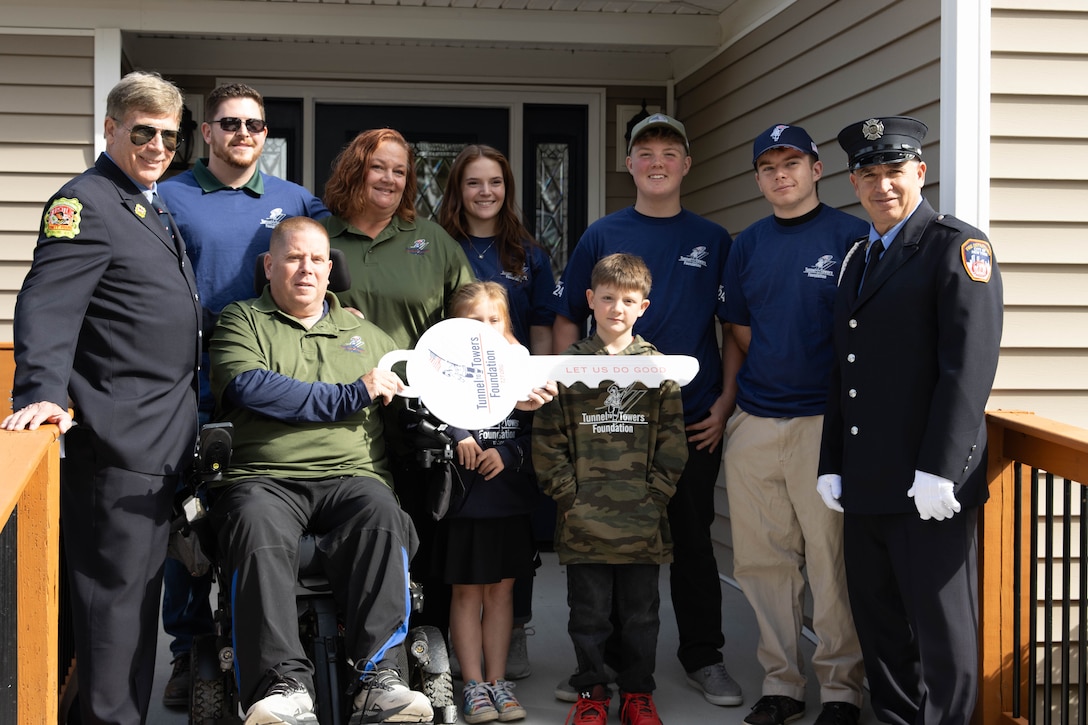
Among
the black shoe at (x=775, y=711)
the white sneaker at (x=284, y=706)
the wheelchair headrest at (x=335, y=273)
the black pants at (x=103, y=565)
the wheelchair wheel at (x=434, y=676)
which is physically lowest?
the black shoe at (x=775, y=711)

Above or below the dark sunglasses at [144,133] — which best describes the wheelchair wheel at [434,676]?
below

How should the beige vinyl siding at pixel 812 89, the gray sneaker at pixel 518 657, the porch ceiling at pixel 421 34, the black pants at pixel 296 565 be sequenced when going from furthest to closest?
the porch ceiling at pixel 421 34 < the gray sneaker at pixel 518 657 < the beige vinyl siding at pixel 812 89 < the black pants at pixel 296 565

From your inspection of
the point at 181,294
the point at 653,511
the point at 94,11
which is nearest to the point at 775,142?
the point at 653,511

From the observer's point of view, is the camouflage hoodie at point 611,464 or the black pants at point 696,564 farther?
the black pants at point 696,564

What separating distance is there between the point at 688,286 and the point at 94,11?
276 cm

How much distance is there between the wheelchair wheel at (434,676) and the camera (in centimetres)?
280

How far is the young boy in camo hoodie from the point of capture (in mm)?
2979

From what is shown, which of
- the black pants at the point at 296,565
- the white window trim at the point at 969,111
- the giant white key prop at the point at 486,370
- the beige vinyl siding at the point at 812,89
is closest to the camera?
→ the black pants at the point at 296,565

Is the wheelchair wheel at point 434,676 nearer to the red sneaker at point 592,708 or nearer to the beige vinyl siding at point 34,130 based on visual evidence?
the red sneaker at point 592,708

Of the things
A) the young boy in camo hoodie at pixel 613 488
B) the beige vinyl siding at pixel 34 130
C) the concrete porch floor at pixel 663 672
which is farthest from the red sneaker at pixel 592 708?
the beige vinyl siding at pixel 34 130

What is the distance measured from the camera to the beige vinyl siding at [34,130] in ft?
13.9

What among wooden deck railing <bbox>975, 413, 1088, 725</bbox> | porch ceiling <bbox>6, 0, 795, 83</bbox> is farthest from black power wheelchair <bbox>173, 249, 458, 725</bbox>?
porch ceiling <bbox>6, 0, 795, 83</bbox>

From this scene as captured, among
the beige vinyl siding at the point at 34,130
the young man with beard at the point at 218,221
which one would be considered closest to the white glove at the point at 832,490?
the young man with beard at the point at 218,221

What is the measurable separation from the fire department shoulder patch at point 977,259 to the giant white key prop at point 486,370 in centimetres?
79
